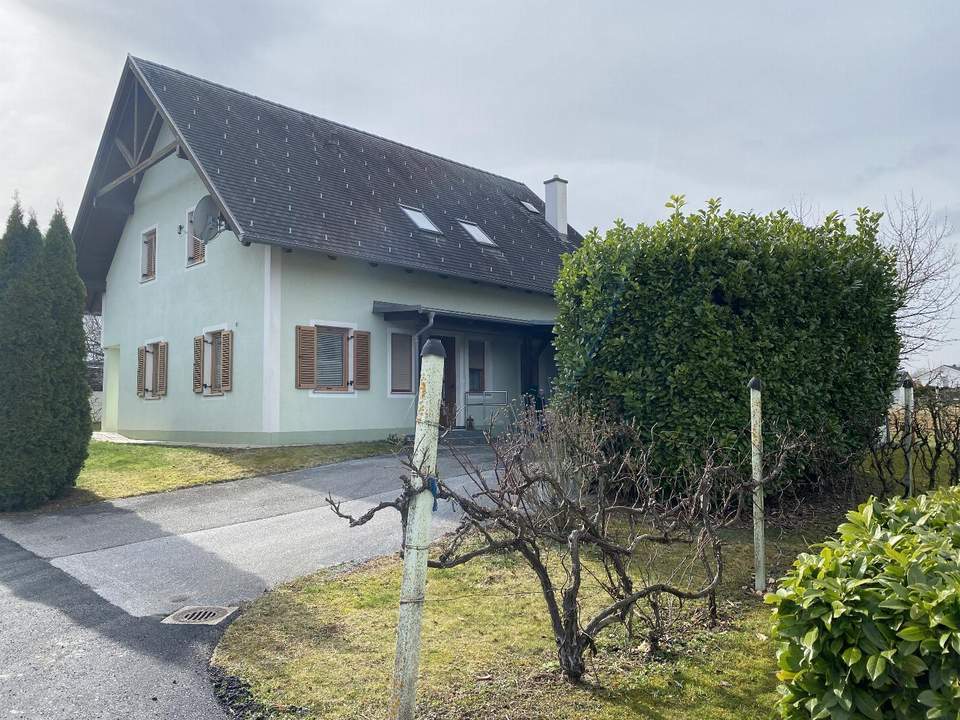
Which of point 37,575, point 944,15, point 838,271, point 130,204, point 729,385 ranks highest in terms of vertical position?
point 130,204

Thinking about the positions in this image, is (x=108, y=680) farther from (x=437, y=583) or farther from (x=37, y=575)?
(x=37, y=575)

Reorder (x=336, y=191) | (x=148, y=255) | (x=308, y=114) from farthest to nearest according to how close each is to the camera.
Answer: (x=308, y=114) → (x=148, y=255) → (x=336, y=191)

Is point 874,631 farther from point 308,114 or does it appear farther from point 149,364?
point 308,114

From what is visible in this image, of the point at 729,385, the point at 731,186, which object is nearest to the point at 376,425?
the point at 731,186

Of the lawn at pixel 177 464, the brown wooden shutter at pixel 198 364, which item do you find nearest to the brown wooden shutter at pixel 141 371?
the brown wooden shutter at pixel 198 364

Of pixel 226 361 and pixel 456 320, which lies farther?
pixel 456 320

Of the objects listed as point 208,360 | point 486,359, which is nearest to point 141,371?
point 208,360

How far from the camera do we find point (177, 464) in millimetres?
13633

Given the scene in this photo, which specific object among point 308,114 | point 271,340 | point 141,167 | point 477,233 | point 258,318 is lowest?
point 271,340

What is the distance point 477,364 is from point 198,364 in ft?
22.8

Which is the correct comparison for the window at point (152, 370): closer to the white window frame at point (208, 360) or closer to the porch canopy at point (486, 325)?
the white window frame at point (208, 360)

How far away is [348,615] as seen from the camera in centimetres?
546

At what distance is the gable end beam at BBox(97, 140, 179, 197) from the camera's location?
16.6 meters

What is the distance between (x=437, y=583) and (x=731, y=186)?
32.1 ft
